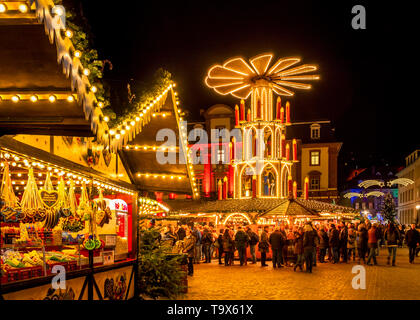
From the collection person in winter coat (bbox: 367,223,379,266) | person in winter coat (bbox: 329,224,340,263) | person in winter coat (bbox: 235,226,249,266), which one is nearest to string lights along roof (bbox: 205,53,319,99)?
person in winter coat (bbox: 329,224,340,263)

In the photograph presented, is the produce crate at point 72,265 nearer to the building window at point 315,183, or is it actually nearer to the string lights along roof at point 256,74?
the string lights along roof at point 256,74

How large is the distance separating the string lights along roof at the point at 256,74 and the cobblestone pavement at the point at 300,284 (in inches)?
557

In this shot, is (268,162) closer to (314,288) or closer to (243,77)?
(243,77)

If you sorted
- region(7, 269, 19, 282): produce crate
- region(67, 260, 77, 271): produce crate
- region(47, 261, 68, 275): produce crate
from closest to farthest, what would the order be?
region(7, 269, 19, 282): produce crate
region(47, 261, 68, 275): produce crate
region(67, 260, 77, 271): produce crate

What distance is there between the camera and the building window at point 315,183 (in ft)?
189

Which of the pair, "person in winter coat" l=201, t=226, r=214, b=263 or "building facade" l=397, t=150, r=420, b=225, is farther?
"building facade" l=397, t=150, r=420, b=225

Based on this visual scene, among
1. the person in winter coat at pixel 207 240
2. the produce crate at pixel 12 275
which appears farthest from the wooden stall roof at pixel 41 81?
the person in winter coat at pixel 207 240

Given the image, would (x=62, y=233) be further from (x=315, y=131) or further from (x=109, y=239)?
(x=315, y=131)

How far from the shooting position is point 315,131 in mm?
58469

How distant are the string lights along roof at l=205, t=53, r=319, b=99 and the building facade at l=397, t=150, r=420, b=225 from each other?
128 ft

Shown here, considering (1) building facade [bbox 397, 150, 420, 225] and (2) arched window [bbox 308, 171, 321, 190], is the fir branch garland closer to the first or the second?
(2) arched window [bbox 308, 171, 321, 190]

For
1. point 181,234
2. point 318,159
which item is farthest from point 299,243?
point 318,159

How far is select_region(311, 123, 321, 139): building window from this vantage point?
5826cm

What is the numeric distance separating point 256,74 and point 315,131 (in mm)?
28602
